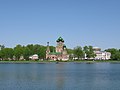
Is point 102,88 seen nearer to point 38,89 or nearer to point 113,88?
point 113,88

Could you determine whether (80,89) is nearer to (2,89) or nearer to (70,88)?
(70,88)

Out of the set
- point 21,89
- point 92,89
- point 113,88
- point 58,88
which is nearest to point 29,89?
point 21,89

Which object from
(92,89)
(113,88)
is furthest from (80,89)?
(113,88)

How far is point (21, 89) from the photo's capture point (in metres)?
42.1

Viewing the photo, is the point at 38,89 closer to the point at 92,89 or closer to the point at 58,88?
the point at 58,88

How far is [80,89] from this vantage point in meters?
42.4

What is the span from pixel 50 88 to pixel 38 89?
2.11 meters

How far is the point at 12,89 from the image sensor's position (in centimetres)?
4197

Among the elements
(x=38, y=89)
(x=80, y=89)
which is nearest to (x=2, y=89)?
Answer: (x=38, y=89)

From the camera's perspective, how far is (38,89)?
42.1m

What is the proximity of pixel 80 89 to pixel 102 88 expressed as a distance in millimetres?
3347

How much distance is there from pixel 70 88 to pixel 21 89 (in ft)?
21.4

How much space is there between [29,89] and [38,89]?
1.16m

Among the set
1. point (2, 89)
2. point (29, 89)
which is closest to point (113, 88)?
point (29, 89)
